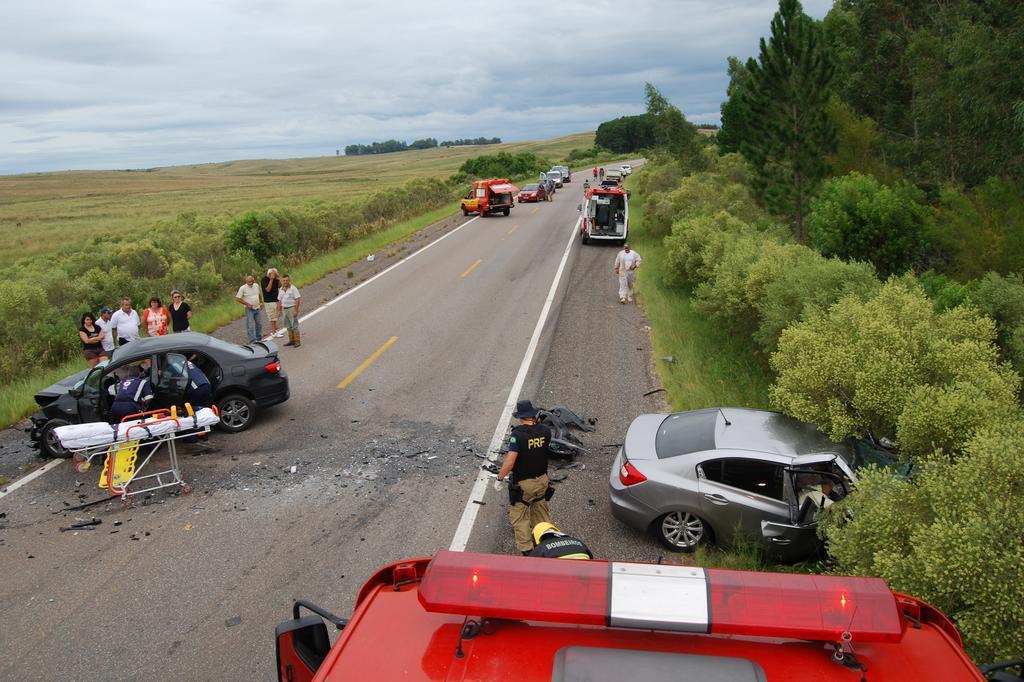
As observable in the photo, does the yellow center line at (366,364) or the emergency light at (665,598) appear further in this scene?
the yellow center line at (366,364)

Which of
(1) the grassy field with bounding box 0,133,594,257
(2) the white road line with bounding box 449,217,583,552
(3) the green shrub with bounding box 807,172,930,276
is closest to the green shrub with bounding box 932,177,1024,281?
(3) the green shrub with bounding box 807,172,930,276

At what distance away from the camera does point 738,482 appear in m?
7.86

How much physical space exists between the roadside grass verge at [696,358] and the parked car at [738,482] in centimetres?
337

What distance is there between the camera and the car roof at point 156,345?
10594 millimetres

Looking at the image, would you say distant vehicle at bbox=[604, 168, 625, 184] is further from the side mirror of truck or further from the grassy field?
the side mirror of truck

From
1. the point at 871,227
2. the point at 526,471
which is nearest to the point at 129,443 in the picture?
the point at 526,471

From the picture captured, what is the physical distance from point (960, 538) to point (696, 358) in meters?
9.72

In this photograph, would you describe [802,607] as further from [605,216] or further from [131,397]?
[605,216]

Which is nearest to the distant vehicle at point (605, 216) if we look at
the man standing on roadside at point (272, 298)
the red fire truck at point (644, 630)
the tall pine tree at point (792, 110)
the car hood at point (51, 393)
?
the tall pine tree at point (792, 110)

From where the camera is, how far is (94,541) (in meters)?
8.23

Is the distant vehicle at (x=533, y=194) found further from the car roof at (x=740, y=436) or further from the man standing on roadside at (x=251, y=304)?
the car roof at (x=740, y=436)

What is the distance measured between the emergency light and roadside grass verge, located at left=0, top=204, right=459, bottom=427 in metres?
11.6

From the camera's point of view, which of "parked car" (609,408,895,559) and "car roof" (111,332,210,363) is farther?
"car roof" (111,332,210,363)

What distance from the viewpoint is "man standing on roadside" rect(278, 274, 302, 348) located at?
51.0 feet
